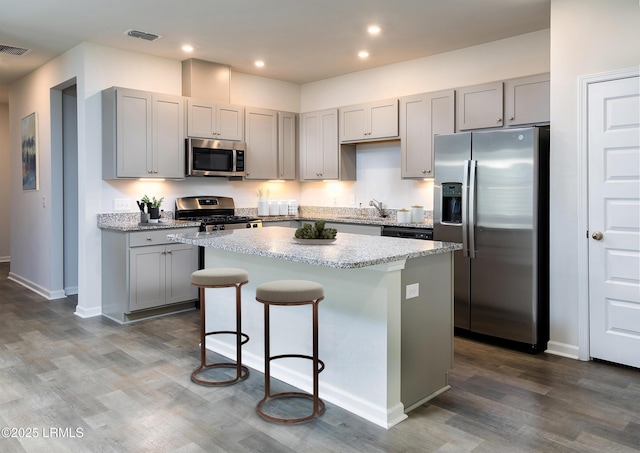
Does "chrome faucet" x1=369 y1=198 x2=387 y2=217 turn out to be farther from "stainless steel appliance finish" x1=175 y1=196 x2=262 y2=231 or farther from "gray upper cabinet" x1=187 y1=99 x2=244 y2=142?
"gray upper cabinet" x1=187 y1=99 x2=244 y2=142

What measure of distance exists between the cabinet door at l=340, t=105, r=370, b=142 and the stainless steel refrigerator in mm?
1535

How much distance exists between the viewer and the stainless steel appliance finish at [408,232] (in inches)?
181

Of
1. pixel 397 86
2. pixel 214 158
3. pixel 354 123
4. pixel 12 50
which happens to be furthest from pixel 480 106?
pixel 12 50

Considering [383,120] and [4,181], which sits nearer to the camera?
[383,120]

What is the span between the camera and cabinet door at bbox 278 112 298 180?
621 centimetres

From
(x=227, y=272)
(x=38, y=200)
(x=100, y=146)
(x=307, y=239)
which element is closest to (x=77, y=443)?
(x=227, y=272)

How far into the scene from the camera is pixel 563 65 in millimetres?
3662

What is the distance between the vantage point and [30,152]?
6.14 m

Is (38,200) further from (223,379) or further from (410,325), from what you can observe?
(410,325)

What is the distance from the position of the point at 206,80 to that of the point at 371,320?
155 inches

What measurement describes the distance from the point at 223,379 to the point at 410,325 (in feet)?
4.32

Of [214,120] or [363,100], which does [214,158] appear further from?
[363,100]

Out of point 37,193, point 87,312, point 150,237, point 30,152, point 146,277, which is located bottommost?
point 87,312

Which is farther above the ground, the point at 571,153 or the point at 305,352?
the point at 571,153
